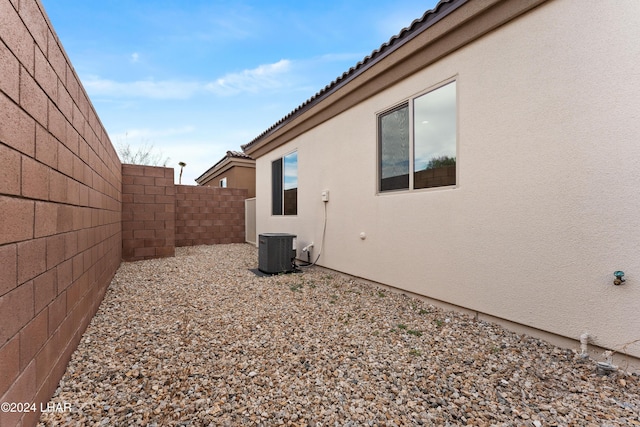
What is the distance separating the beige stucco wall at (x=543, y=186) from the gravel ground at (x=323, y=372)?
41 centimetres

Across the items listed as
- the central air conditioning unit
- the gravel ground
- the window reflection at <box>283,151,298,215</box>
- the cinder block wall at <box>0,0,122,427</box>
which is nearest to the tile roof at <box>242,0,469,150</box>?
the window reflection at <box>283,151,298,215</box>

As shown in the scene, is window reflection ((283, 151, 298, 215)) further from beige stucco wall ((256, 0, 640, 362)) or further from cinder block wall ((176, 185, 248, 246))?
cinder block wall ((176, 185, 248, 246))

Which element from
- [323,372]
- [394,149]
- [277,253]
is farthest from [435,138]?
[277,253]

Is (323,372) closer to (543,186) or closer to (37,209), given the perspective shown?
(37,209)

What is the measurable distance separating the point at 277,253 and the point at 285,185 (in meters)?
2.44

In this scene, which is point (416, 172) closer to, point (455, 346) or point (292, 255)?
point (455, 346)

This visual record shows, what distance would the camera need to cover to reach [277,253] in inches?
220

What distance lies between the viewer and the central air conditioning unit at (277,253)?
5543 mm

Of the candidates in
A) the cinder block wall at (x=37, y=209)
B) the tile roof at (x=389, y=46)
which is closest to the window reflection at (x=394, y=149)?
the tile roof at (x=389, y=46)

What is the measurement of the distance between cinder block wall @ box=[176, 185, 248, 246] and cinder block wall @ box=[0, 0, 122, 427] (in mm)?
7574

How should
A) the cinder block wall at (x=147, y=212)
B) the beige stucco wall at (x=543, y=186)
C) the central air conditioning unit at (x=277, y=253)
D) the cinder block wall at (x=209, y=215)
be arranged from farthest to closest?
the cinder block wall at (x=209, y=215) < the cinder block wall at (x=147, y=212) < the central air conditioning unit at (x=277, y=253) < the beige stucco wall at (x=543, y=186)

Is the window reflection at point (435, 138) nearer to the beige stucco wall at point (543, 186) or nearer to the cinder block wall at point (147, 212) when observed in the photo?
the beige stucco wall at point (543, 186)

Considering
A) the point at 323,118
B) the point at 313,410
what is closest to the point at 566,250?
the point at 313,410

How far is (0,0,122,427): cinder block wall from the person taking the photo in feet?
4.24
